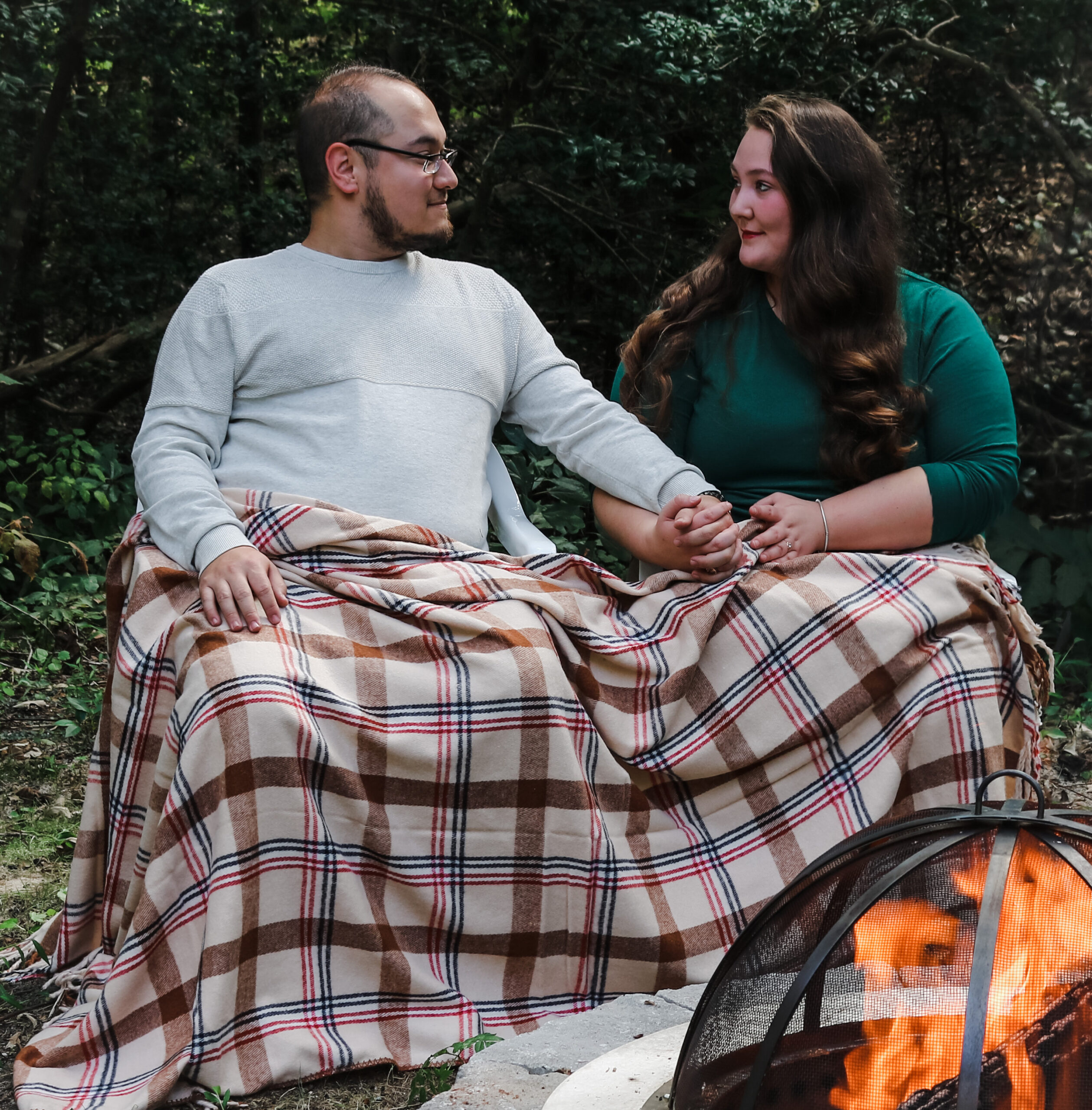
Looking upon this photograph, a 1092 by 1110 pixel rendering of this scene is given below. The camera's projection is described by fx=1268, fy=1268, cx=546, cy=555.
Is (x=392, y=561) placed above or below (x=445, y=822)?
above

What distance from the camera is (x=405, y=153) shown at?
8.38 ft

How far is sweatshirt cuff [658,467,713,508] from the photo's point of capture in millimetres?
2510

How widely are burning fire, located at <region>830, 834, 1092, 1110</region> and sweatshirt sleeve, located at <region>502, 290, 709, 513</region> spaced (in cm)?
133

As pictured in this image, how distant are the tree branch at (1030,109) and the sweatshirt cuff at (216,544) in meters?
3.55

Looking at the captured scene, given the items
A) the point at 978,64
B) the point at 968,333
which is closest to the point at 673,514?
the point at 968,333

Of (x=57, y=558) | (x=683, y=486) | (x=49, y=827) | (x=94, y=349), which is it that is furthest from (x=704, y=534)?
(x=94, y=349)

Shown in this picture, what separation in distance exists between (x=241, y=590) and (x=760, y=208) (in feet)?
4.34

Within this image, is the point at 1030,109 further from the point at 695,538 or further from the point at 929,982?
the point at 929,982

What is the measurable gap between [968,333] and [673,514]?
0.73m

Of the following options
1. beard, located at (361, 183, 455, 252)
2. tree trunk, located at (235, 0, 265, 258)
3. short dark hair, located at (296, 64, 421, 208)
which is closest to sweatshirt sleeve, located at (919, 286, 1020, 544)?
beard, located at (361, 183, 455, 252)

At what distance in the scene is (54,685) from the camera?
392 centimetres

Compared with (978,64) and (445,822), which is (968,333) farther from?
(978,64)

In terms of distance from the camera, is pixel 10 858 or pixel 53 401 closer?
pixel 10 858

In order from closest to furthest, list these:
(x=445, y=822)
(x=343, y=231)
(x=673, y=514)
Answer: (x=445, y=822)
(x=673, y=514)
(x=343, y=231)
